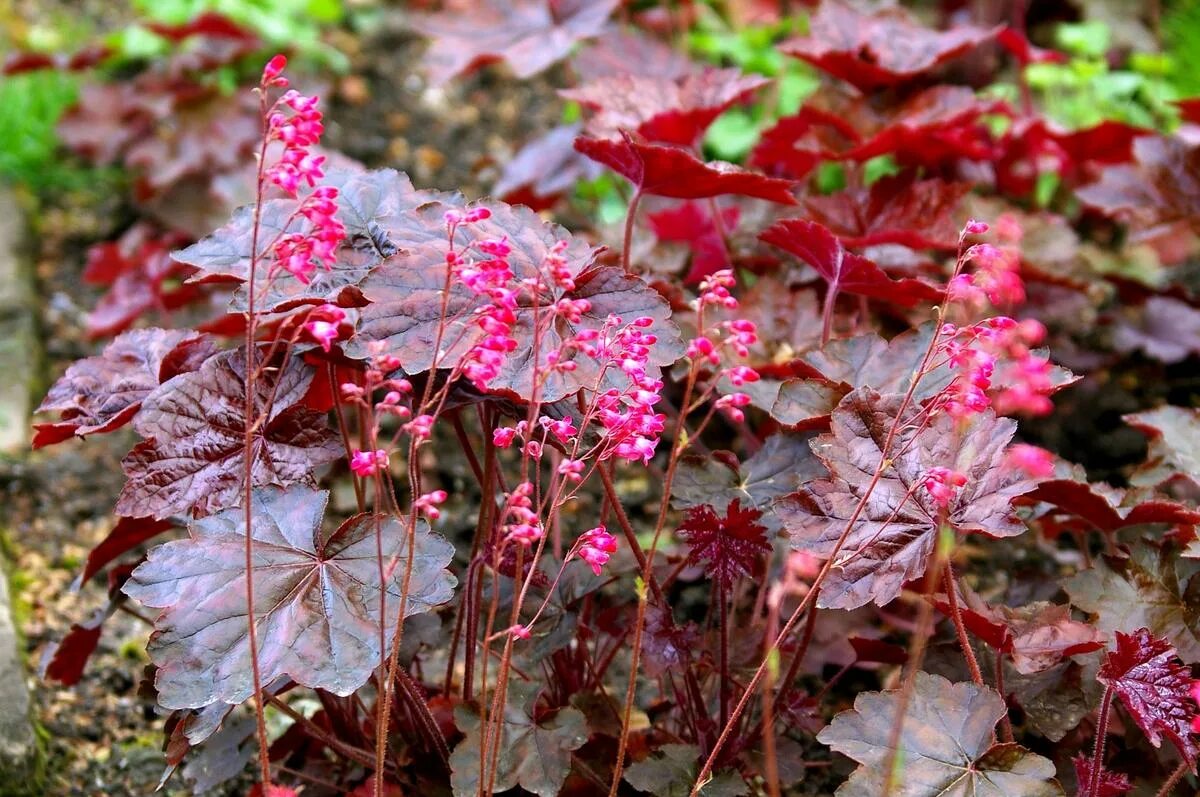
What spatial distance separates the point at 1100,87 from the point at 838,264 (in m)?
1.96

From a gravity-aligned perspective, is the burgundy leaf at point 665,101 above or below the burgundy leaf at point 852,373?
above

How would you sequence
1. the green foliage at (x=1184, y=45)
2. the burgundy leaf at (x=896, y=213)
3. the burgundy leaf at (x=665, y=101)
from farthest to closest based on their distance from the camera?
the green foliage at (x=1184, y=45), the burgundy leaf at (x=665, y=101), the burgundy leaf at (x=896, y=213)

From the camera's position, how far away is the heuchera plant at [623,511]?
1.36 metres

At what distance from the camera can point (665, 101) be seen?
7.65 ft

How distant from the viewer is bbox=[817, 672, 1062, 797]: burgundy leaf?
1.37 m

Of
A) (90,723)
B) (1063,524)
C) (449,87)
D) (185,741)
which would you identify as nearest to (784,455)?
(1063,524)

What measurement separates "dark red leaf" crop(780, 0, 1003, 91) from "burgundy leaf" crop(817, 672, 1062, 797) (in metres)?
1.43

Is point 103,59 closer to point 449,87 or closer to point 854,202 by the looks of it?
point 449,87

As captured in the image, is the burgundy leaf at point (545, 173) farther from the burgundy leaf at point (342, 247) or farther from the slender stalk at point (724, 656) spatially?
the slender stalk at point (724, 656)

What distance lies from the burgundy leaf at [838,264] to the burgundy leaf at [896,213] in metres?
0.14

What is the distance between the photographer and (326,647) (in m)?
1.39

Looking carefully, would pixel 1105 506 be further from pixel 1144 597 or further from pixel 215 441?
pixel 215 441

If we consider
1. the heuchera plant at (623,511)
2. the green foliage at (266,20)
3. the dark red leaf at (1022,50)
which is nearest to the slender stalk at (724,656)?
the heuchera plant at (623,511)

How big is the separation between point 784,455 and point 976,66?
7.24 feet
